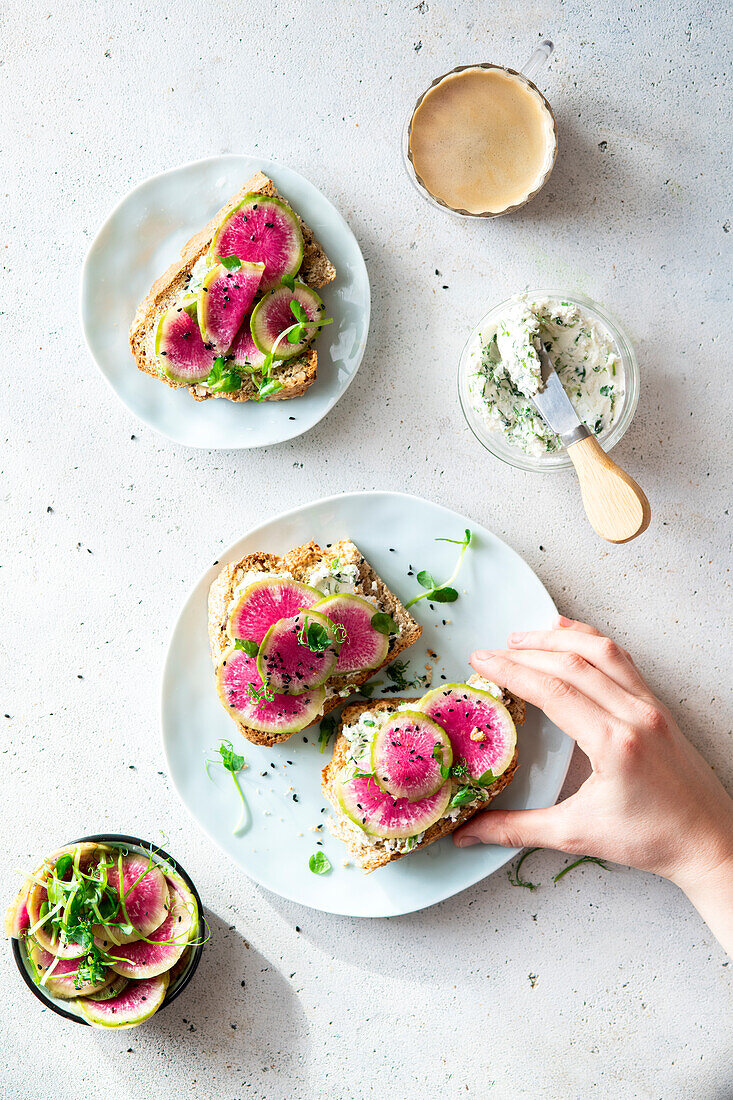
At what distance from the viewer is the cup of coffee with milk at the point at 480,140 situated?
8.44 ft

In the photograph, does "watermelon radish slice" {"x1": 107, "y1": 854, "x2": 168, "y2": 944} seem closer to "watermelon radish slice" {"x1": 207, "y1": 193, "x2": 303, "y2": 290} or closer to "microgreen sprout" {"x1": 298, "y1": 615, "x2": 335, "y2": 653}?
"microgreen sprout" {"x1": 298, "y1": 615, "x2": 335, "y2": 653}

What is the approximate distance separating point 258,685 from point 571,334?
1540 millimetres

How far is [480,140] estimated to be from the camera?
2.58 meters

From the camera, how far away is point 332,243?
2590mm

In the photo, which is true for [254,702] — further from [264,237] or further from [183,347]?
[264,237]

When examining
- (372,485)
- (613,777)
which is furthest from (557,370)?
(613,777)

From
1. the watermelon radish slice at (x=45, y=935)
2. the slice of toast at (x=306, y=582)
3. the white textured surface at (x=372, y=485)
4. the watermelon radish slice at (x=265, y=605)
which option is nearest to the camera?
the watermelon radish slice at (x=45, y=935)

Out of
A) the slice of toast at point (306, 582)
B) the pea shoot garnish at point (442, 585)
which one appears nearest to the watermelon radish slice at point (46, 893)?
the slice of toast at point (306, 582)

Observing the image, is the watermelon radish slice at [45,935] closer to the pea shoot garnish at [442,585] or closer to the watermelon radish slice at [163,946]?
the watermelon radish slice at [163,946]

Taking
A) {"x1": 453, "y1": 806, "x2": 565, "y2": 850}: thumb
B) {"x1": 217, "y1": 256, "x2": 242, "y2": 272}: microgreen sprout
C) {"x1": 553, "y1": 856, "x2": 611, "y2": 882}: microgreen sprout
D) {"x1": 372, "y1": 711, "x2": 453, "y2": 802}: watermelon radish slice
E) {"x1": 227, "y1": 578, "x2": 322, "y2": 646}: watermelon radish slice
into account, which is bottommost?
{"x1": 553, "y1": 856, "x2": 611, "y2": 882}: microgreen sprout

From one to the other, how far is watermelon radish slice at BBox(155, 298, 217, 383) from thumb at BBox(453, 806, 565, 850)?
172 centimetres

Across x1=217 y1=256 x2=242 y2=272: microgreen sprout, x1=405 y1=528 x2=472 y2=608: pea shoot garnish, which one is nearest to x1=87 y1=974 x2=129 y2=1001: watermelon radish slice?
x1=405 y1=528 x2=472 y2=608: pea shoot garnish

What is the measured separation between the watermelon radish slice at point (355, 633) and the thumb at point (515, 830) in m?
0.64

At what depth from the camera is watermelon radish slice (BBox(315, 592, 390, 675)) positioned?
7.95 feet
